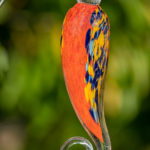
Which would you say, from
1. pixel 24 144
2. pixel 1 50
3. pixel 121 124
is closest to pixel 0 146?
pixel 24 144

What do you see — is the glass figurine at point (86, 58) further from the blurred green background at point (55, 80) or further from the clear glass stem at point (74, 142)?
the blurred green background at point (55, 80)

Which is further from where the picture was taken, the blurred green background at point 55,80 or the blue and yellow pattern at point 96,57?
the blurred green background at point 55,80

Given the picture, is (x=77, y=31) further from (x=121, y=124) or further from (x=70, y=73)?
(x=121, y=124)

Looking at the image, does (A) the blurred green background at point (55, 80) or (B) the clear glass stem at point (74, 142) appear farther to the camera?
(A) the blurred green background at point (55, 80)

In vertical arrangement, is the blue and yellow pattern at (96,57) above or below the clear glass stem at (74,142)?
above

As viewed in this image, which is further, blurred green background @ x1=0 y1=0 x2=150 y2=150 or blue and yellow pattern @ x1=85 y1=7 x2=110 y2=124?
blurred green background @ x1=0 y1=0 x2=150 y2=150

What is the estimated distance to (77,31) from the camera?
1.69 ft

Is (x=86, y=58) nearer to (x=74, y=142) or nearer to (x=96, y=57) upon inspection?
(x=96, y=57)

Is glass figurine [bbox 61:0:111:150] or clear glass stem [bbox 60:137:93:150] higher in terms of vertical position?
glass figurine [bbox 61:0:111:150]

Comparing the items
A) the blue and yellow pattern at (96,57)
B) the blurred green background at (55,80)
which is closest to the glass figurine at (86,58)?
the blue and yellow pattern at (96,57)

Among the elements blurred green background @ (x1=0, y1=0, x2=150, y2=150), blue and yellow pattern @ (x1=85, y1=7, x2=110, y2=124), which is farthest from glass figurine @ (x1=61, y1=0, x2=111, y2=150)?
blurred green background @ (x1=0, y1=0, x2=150, y2=150)

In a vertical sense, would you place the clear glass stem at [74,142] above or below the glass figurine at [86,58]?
below

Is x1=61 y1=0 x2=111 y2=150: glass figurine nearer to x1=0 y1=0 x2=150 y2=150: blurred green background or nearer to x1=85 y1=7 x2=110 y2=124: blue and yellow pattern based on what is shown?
x1=85 y1=7 x2=110 y2=124: blue and yellow pattern

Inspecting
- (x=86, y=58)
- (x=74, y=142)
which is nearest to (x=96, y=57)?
(x=86, y=58)
